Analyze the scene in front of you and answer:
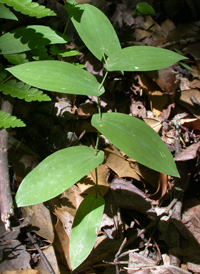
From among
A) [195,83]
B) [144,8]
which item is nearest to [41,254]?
[195,83]

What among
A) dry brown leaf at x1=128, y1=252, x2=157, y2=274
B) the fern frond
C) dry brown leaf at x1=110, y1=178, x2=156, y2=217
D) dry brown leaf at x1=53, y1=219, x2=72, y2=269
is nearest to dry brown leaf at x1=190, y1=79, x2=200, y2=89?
dry brown leaf at x1=110, y1=178, x2=156, y2=217

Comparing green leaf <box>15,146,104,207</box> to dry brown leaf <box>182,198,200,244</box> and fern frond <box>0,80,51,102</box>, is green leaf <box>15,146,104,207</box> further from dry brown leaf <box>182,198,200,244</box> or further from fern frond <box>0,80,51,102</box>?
dry brown leaf <box>182,198,200,244</box>

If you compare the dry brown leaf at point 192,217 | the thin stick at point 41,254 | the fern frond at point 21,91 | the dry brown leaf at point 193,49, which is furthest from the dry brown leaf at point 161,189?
the dry brown leaf at point 193,49

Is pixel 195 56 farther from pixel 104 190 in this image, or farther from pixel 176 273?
pixel 176 273

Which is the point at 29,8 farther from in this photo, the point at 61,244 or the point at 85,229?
the point at 61,244

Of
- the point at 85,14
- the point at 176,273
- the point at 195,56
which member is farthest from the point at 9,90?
the point at 195,56
